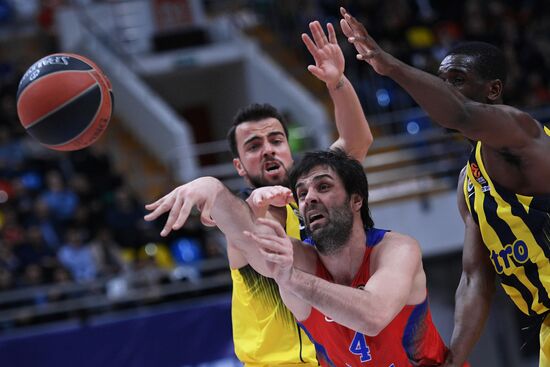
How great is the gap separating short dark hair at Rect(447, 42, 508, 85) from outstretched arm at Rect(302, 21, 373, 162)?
2.68 feet

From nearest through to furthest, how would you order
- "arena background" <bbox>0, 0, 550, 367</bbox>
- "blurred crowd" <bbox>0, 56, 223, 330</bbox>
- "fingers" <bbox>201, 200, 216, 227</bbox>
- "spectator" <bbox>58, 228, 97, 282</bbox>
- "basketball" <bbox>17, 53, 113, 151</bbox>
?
"fingers" <bbox>201, 200, 216, 227</bbox>
"basketball" <bbox>17, 53, 113, 151</bbox>
"arena background" <bbox>0, 0, 550, 367</bbox>
"blurred crowd" <bbox>0, 56, 223, 330</bbox>
"spectator" <bbox>58, 228, 97, 282</bbox>

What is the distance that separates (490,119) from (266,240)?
1.02 metres

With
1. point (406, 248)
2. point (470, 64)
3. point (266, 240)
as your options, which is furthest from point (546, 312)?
point (266, 240)

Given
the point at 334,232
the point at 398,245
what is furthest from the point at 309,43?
the point at 398,245

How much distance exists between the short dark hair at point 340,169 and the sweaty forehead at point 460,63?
0.62 meters

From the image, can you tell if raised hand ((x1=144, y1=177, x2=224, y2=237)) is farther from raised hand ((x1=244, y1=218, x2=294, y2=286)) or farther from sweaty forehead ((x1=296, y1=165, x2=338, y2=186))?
sweaty forehead ((x1=296, y1=165, x2=338, y2=186))

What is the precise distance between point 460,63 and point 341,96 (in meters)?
1.07

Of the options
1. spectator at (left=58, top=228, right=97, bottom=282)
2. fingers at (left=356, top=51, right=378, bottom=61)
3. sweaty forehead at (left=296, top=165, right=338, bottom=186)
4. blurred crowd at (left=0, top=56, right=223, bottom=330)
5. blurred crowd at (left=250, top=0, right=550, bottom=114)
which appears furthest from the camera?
blurred crowd at (left=250, top=0, right=550, bottom=114)

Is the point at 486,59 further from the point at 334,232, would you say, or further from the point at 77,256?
the point at 77,256

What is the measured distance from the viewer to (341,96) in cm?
543

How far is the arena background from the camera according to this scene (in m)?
9.84

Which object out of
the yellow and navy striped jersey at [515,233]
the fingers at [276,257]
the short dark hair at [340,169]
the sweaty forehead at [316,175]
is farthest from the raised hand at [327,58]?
the fingers at [276,257]

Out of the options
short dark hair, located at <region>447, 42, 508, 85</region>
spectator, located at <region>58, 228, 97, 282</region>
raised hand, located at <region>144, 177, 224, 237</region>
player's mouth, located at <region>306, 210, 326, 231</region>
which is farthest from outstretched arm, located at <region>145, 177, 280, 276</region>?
spectator, located at <region>58, 228, 97, 282</region>

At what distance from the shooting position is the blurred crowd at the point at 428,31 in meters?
15.2
